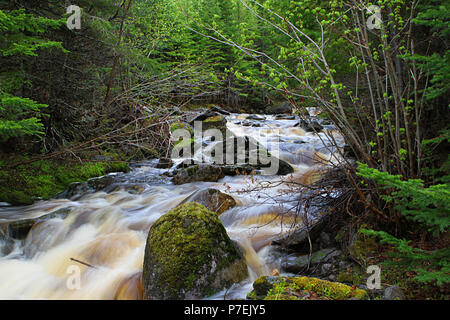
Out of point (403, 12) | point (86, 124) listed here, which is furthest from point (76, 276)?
point (403, 12)

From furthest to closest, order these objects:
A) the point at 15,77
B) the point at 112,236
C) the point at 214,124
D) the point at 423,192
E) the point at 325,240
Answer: the point at 214,124 < the point at 15,77 < the point at 112,236 < the point at 325,240 < the point at 423,192

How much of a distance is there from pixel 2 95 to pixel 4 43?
40.1 inches

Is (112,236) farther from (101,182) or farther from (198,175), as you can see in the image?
(198,175)

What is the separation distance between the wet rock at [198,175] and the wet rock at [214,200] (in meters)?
2.54

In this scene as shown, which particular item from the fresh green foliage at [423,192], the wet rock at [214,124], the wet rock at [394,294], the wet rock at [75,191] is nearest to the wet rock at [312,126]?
the fresh green foliage at [423,192]

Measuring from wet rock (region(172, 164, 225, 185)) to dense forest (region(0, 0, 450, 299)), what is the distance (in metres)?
1.40

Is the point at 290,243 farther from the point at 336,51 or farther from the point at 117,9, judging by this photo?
the point at 117,9

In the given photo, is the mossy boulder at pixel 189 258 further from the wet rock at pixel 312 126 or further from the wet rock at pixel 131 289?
the wet rock at pixel 312 126

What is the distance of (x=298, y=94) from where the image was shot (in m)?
3.72

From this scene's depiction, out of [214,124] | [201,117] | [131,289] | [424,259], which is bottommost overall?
[131,289]

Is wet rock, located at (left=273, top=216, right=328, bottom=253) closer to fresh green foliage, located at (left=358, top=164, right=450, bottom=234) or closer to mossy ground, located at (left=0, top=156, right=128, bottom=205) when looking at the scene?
fresh green foliage, located at (left=358, top=164, right=450, bottom=234)

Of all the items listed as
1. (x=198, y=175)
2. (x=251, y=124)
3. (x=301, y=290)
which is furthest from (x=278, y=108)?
(x=301, y=290)

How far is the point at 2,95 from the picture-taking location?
4426mm

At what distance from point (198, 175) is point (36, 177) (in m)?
4.14
